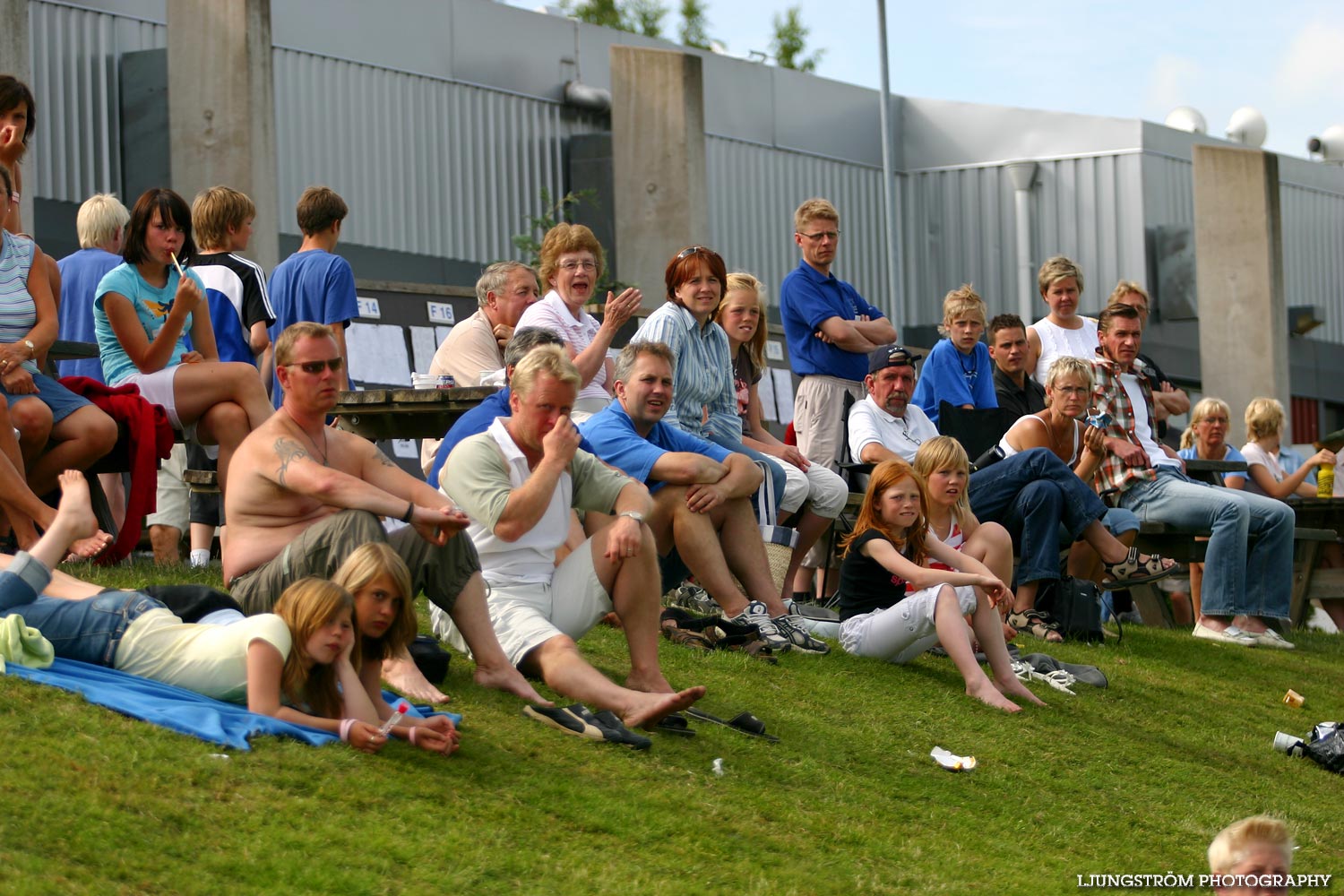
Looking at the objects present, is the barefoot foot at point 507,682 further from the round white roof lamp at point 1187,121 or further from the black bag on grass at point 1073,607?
the round white roof lamp at point 1187,121

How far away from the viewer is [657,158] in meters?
16.3

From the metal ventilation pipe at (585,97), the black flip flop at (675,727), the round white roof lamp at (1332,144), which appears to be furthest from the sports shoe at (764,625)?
the round white roof lamp at (1332,144)

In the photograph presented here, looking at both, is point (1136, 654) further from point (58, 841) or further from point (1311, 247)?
point (1311, 247)

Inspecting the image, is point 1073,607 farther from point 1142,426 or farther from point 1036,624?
point 1142,426

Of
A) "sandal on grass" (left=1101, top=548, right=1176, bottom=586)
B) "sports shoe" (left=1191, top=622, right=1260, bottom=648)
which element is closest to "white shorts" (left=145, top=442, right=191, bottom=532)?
"sandal on grass" (left=1101, top=548, right=1176, bottom=586)

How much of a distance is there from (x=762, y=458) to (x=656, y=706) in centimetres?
307

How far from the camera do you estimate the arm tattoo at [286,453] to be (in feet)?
19.5

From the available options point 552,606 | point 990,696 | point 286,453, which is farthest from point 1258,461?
point 286,453

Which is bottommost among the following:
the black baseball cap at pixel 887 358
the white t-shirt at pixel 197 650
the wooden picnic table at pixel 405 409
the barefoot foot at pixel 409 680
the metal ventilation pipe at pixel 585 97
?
the barefoot foot at pixel 409 680

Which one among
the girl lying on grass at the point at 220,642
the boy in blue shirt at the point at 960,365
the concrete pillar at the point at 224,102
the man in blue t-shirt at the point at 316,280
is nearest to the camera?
the girl lying on grass at the point at 220,642

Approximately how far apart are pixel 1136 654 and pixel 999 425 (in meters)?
1.71

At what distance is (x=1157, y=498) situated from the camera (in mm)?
10734

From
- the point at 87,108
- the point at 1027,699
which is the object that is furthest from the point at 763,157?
the point at 1027,699

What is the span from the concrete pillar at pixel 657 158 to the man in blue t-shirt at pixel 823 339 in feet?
19.4
